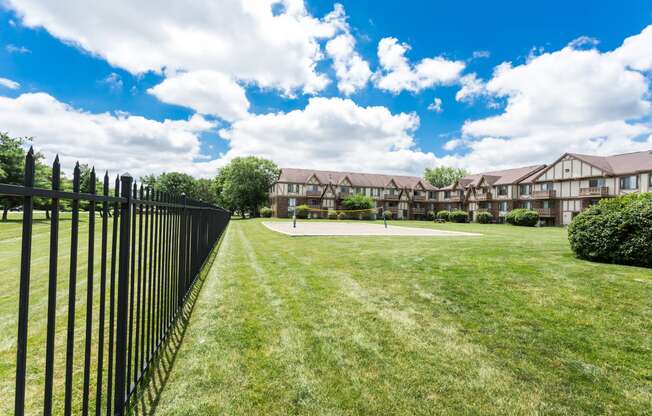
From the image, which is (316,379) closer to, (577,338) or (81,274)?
(577,338)

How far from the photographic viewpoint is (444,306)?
19.1 ft

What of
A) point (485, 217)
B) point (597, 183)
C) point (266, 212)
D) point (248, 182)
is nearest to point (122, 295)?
point (597, 183)

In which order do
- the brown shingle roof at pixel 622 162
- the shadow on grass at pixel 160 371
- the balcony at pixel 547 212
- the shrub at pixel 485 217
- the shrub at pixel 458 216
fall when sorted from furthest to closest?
the shrub at pixel 458 216
the shrub at pixel 485 217
the balcony at pixel 547 212
the brown shingle roof at pixel 622 162
the shadow on grass at pixel 160 371

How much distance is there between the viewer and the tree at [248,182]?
6134cm

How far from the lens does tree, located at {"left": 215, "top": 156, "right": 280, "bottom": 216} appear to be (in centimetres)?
6134

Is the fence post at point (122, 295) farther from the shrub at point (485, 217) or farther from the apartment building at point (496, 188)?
the shrub at point (485, 217)

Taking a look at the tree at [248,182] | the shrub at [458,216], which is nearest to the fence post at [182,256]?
the shrub at [458,216]

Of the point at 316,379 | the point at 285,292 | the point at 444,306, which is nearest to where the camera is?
the point at 316,379

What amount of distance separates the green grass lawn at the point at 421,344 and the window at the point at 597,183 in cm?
3991

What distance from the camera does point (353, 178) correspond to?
6362cm

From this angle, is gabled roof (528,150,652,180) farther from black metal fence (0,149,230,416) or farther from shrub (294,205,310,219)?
black metal fence (0,149,230,416)

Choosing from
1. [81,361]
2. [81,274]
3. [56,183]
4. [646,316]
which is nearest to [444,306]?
[646,316]

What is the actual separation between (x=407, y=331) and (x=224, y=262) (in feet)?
21.9

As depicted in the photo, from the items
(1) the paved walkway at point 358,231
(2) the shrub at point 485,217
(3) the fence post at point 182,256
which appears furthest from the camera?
(2) the shrub at point 485,217
